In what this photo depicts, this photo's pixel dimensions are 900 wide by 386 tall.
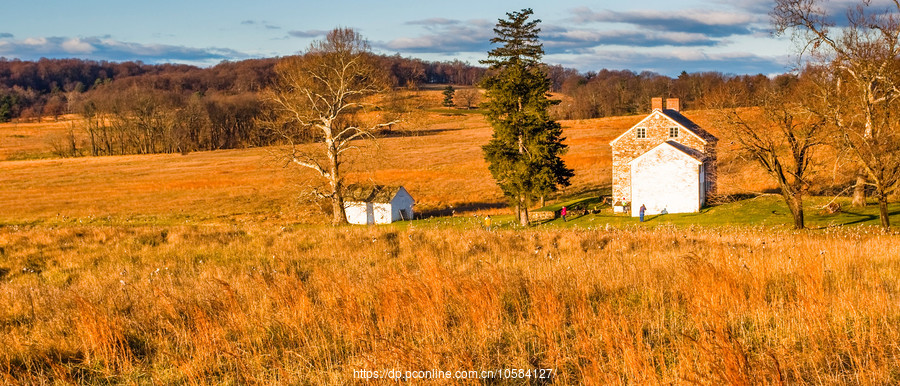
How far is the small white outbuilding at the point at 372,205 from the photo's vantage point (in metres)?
46.2

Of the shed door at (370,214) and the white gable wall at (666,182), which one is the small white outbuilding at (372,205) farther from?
the white gable wall at (666,182)

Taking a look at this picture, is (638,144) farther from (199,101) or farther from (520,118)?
(199,101)

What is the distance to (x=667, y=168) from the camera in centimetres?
4303

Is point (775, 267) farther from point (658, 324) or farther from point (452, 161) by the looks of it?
point (452, 161)

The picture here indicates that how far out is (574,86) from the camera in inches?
6742

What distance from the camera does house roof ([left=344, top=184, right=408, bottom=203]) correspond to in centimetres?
4616

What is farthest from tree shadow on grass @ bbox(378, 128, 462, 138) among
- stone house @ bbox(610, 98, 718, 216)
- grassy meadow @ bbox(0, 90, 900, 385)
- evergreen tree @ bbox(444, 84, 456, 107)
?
grassy meadow @ bbox(0, 90, 900, 385)

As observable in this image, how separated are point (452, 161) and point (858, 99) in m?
57.3

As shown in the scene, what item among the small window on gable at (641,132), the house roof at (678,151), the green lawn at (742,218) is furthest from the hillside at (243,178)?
the small window on gable at (641,132)

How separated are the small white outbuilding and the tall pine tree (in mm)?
8051

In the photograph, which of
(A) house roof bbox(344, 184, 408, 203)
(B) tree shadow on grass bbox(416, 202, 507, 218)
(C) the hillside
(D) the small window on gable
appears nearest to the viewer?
(A) house roof bbox(344, 184, 408, 203)

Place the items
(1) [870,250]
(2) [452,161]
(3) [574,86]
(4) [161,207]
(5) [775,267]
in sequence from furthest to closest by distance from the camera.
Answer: (3) [574,86] → (2) [452,161] → (4) [161,207] → (1) [870,250] → (5) [775,267]

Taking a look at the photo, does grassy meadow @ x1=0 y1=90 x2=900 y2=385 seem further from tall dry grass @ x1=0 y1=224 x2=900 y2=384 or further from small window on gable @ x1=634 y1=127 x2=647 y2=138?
small window on gable @ x1=634 y1=127 x2=647 y2=138

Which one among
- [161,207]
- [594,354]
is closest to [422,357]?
[594,354]
